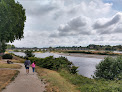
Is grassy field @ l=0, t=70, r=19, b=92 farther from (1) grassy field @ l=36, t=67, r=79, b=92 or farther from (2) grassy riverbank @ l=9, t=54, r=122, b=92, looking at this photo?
(1) grassy field @ l=36, t=67, r=79, b=92

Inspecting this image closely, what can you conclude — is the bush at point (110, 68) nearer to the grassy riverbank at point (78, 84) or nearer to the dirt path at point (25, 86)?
the grassy riverbank at point (78, 84)

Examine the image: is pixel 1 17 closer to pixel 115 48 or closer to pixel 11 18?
pixel 11 18

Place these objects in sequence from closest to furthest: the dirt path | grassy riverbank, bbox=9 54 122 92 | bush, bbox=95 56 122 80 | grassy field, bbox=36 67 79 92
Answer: the dirt path, grassy riverbank, bbox=9 54 122 92, grassy field, bbox=36 67 79 92, bush, bbox=95 56 122 80

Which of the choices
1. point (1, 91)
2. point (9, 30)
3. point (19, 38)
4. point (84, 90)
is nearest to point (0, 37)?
point (9, 30)

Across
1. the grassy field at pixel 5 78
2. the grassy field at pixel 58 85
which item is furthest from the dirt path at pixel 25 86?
the grassy field at pixel 58 85

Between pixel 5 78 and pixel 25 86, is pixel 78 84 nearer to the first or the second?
pixel 25 86

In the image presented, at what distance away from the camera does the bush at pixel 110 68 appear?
38.4ft

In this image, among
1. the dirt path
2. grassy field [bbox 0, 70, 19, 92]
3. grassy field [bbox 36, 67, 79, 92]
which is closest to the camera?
the dirt path

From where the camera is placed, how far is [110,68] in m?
12.2

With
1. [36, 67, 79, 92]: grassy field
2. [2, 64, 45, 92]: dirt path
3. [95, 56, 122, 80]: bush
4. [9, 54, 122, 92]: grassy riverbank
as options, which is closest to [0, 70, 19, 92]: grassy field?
[2, 64, 45, 92]: dirt path

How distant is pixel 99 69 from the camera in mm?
13422

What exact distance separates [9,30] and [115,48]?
6732 inches

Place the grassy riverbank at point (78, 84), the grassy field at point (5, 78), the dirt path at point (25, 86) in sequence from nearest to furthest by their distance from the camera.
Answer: the dirt path at point (25, 86) < the grassy riverbank at point (78, 84) < the grassy field at point (5, 78)

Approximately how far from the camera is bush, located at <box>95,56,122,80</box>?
11718 mm
